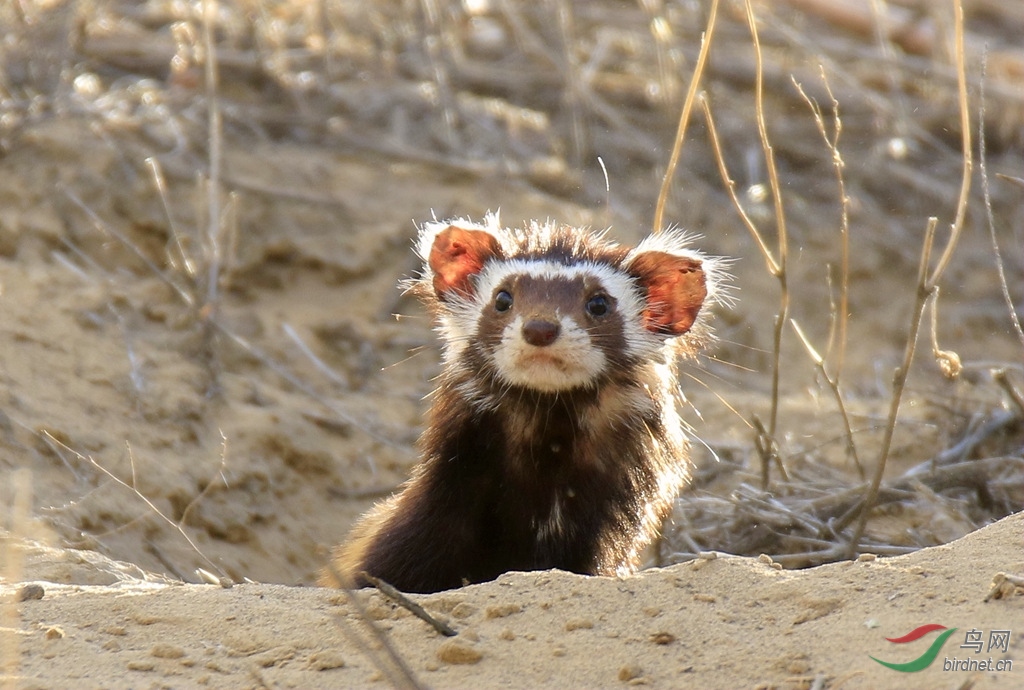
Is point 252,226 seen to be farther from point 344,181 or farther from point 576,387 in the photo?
point 576,387

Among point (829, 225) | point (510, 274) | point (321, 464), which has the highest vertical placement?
point (510, 274)

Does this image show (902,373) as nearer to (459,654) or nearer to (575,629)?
(575,629)

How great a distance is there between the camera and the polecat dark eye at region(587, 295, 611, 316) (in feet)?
15.5

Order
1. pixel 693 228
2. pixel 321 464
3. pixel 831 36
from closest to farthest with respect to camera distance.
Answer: pixel 321 464, pixel 693 228, pixel 831 36

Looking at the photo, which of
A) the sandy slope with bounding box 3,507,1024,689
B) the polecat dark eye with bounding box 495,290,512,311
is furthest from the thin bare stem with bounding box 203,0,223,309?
the sandy slope with bounding box 3,507,1024,689

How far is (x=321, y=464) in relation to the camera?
21.3 feet

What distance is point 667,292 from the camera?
497 cm

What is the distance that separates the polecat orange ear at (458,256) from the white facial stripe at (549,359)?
0.61 meters

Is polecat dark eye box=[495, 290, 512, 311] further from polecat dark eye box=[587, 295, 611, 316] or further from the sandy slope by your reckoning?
the sandy slope

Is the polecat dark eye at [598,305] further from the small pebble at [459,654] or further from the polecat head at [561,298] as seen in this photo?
the small pebble at [459,654]

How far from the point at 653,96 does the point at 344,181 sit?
8.87 feet

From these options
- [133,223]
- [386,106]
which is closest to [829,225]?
[386,106]

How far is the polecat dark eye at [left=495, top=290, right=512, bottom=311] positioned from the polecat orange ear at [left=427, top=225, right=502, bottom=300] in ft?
1.02

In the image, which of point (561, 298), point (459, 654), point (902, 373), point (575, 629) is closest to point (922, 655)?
point (575, 629)
